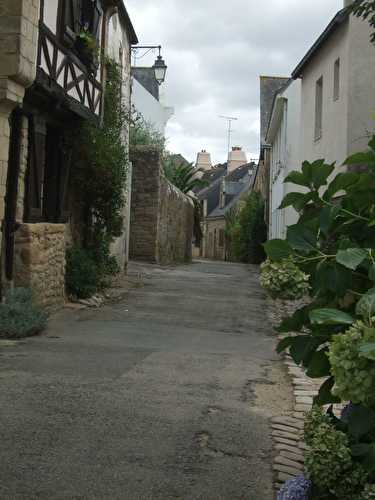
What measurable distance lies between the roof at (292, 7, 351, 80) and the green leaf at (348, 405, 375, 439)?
32.8 feet

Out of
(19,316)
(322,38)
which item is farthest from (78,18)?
(19,316)

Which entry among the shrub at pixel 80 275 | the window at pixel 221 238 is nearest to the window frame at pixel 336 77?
the shrub at pixel 80 275

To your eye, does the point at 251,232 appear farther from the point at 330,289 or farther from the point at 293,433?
Result: the point at 330,289

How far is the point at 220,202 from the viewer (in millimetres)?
55125

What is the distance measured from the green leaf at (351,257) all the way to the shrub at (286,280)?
12.1 inches

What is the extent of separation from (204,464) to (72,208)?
9541 millimetres

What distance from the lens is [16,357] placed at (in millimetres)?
7020

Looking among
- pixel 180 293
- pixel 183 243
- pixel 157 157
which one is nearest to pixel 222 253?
pixel 183 243

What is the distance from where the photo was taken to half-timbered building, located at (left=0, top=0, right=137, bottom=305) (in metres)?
8.69

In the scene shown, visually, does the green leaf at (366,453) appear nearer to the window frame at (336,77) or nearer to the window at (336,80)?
the window frame at (336,77)

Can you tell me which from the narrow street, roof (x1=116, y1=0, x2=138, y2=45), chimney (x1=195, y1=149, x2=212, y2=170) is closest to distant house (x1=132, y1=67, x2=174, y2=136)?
roof (x1=116, y1=0, x2=138, y2=45)

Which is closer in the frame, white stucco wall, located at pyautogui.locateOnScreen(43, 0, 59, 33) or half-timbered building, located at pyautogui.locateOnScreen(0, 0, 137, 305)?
half-timbered building, located at pyautogui.locateOnScreen(0, 0, 137, 305)

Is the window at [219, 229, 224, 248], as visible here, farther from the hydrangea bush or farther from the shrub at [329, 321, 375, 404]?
the shrub at [329, 321, 375, 404]

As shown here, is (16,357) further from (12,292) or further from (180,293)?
(180,293)
